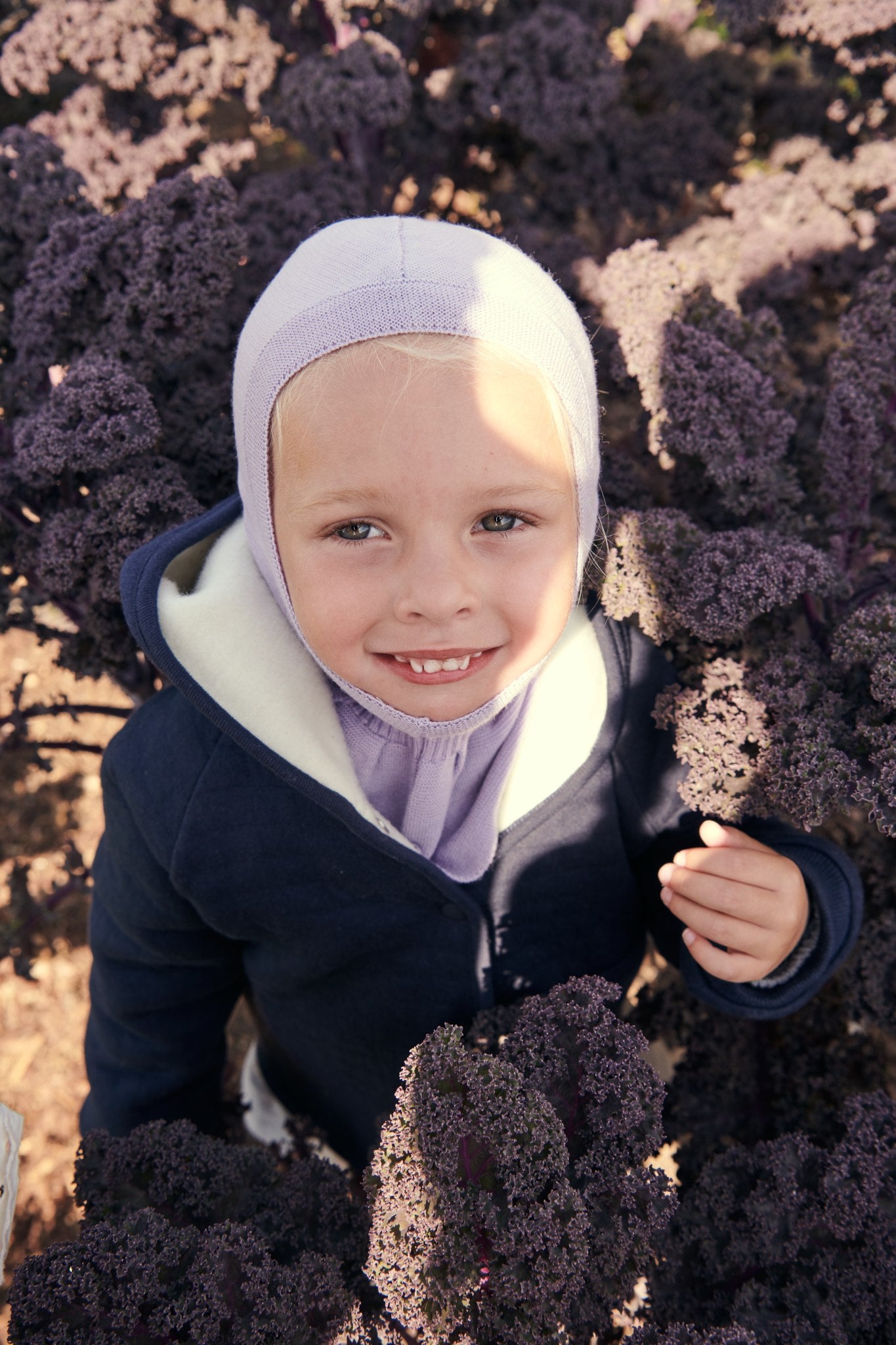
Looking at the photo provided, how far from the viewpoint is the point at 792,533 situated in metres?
1.93

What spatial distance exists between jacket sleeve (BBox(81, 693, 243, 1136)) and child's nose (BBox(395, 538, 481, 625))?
668mm

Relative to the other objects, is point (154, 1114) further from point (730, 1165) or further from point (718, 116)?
point (718, 116)

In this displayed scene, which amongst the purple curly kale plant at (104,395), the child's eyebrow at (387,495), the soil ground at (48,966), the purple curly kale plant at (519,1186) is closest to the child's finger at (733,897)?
the purple curly kale plant at (519,1186)

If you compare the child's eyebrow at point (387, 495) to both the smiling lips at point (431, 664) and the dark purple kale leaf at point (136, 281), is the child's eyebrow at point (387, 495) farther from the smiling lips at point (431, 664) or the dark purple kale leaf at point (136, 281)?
the dark purple kale leaf at point (136, 281)

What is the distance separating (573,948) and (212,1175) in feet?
2.66

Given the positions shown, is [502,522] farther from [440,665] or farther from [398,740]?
[398,740]

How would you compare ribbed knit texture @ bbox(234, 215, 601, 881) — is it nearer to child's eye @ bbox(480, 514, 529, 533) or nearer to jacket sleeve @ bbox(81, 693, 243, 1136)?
child's eye @ bbox(480, 514, 529, 533)

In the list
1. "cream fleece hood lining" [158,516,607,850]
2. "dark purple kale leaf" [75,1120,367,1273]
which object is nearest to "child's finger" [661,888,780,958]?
"cream fleece hood lining" [158,516,607,850]

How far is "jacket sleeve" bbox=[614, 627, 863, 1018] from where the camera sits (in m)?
1.67

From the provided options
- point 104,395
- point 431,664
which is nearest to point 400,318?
point 431,664

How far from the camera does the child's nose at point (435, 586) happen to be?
126cm

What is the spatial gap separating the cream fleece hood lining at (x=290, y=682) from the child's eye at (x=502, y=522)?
325mm

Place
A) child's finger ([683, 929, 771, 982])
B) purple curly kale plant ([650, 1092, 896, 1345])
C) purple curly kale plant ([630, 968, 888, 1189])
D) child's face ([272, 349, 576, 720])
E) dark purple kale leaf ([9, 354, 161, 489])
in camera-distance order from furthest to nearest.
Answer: purple curly kale plant ([630, 968, 888, 1189]) < dark purple kale leaf ([9, 354, 161, 489]) < child's finger ([683, 929, 771, 982]) < purple curly kale plant ([650, 1092, 896, 1345]) < child's face ([272, 349, 576, 720])

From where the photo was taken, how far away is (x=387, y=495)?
1228mm
